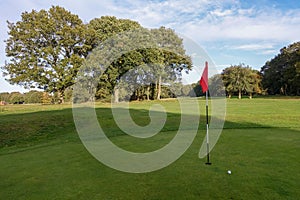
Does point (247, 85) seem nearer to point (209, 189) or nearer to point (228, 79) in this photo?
point (228, 79)

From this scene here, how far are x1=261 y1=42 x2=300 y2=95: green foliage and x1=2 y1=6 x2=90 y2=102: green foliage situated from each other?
1658 inches

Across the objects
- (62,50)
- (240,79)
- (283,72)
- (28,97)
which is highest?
(62,50)

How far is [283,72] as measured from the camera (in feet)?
175

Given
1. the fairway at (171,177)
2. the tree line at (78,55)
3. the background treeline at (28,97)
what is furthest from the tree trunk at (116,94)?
the fairway at (171,177)

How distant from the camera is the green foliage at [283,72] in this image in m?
49.9

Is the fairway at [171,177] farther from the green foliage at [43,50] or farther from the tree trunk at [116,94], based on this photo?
the tree trunk at [116,94]

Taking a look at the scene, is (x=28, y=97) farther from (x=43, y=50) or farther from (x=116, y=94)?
(x=116, y=94)

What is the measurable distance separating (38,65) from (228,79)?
3654 centimetres

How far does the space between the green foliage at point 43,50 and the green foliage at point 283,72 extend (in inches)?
1658

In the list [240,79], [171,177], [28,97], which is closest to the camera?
[171,177]

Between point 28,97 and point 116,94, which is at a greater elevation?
point 28,97

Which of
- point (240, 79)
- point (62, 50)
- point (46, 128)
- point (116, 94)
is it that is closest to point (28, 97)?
point (62, 50)

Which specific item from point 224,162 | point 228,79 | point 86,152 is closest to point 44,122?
point 86,152

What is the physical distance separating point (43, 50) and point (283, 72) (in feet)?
160
